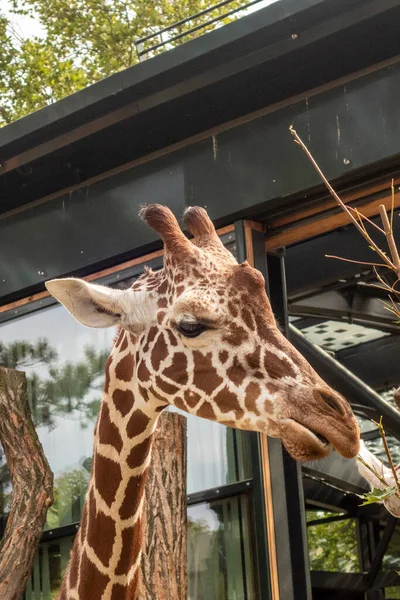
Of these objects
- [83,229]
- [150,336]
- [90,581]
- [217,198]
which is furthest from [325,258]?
[90,581]

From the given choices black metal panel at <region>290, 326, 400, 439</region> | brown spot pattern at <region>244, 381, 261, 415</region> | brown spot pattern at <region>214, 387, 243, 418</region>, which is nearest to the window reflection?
black metal panel at <region>290, 326, 400, 439</region>

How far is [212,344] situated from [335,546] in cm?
1081

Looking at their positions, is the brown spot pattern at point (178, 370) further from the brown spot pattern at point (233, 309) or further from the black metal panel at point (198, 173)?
the black metal panel at point (198, 173)

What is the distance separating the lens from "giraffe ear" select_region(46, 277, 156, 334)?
14.8 ft

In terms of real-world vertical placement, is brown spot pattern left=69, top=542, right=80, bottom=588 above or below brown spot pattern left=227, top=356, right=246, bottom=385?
below

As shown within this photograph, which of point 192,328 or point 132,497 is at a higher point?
point 192,328

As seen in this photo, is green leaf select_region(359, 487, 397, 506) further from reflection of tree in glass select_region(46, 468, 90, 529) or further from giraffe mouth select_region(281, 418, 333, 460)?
reflection of tree in glass select_region(46, 468, 90, 529)

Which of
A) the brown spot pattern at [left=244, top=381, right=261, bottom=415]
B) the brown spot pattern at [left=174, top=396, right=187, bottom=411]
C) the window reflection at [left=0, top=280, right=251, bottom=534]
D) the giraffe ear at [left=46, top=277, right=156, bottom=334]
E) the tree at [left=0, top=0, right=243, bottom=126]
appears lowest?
the brown spot pattern at [left=244, top=381, right=261, bottom=415]

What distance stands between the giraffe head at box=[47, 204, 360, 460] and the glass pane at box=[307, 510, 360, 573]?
10026 mm

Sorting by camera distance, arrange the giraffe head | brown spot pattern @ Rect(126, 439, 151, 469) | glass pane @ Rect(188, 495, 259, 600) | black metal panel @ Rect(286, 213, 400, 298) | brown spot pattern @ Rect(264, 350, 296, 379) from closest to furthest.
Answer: the giraffe head, brown spot pattern @ Rect(264, 350, 296, 379), brown spot pattern @ Rect(126, 439, 151, 469), glass pane @ Rect(188, 495, 259, 600), black metal panel @ Rect(286, 213, 400, 298)

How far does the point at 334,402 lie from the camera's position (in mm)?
3998

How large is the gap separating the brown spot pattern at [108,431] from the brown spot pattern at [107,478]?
0.23ft

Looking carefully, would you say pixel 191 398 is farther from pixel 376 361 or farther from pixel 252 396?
pixel 376 361

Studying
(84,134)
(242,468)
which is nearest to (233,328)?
(242,468)
